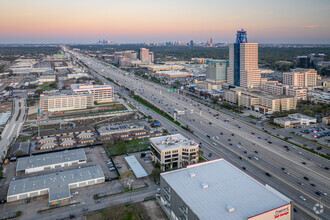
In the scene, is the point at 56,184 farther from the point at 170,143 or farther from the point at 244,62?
the point at 244,62

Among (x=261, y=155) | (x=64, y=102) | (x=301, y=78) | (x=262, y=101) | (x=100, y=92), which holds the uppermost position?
(x=301, y=78)

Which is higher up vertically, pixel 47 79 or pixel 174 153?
pixel 47 79

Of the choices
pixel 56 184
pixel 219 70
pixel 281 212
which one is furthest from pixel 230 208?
pixel 219 70

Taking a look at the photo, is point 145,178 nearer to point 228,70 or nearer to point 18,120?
point 18,120

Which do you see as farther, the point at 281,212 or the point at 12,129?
the point at 12,129

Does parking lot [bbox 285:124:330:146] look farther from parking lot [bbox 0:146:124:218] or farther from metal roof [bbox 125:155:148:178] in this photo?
parking lot [bbox 0:146:124:218]
